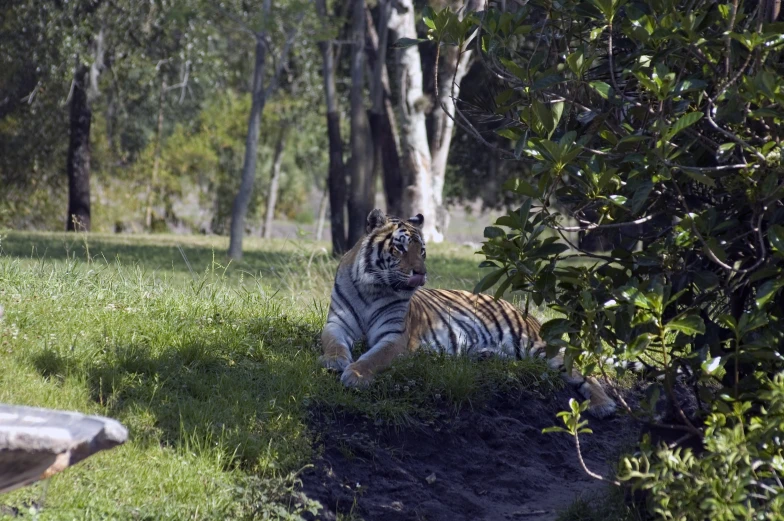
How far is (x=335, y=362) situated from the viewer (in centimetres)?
571

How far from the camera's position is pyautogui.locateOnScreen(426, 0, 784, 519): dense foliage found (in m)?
3.43

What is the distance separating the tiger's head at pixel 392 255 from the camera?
6094mm

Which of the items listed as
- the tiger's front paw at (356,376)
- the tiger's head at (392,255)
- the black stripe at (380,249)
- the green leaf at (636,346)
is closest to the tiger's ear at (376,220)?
the tiger's head at (392,255)

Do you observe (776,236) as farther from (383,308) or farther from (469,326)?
(469,326)

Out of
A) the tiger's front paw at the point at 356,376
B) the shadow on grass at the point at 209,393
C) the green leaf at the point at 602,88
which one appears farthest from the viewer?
the tiger's front paw at the point at 356,376

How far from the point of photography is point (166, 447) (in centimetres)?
450

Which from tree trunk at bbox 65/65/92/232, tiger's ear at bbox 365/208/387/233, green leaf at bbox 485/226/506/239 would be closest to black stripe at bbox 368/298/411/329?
tiger's ear at bbox 365/208/387/233

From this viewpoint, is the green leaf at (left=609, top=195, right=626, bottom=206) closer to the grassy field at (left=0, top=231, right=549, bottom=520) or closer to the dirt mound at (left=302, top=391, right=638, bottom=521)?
the dirt mound at (left=302, top=391, right=638, bottom=521)

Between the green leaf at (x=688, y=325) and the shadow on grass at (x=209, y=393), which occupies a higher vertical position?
the green leaf at (x=688, y=325)

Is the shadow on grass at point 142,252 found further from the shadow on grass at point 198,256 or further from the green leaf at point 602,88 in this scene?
the green leaf at point 602,88

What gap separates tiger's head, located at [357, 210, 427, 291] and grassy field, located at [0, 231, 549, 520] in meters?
0.56

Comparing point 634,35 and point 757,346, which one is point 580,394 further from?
point 634,35

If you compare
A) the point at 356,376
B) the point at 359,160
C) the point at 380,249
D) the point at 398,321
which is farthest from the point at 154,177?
the point at 356,376

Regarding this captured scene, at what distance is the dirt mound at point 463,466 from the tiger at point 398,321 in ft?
1.48
